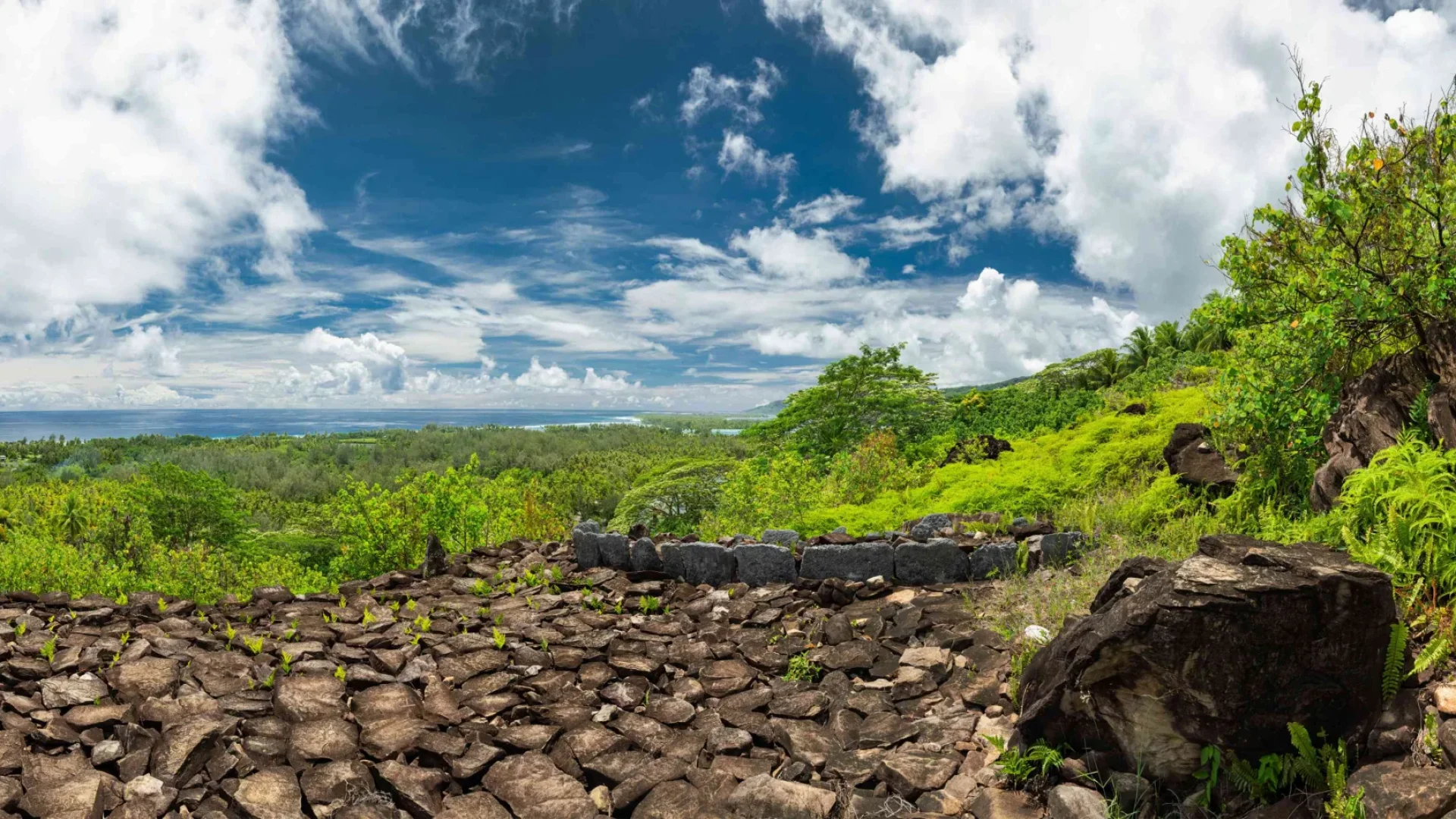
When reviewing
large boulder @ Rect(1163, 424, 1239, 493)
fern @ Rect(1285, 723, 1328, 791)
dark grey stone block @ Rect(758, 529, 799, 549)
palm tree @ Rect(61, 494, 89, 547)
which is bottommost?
palm tree @ Rect(61, 494, 89, 547)

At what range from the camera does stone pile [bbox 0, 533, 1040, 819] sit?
13.3 feet

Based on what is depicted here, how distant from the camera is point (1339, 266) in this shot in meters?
6.16

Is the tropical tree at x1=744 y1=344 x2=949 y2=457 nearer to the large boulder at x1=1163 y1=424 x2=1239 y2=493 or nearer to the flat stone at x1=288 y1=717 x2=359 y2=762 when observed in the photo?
the large boulder at x1=1163 y1=424 x2=1239 y2=493

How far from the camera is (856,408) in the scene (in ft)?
75.0

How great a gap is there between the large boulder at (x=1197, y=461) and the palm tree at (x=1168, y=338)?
69.4 ft

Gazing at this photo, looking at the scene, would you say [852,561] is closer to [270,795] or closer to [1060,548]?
[1060,548]

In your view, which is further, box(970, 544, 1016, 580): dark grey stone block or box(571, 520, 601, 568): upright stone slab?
box(571, 520, 601, 568): upright stone slab

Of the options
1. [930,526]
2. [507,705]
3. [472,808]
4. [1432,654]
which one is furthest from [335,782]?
[930,526]

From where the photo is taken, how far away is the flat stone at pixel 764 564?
25.3ft

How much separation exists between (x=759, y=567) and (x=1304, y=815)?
5053 mm

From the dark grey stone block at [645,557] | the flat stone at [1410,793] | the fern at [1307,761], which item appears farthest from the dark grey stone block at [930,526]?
the flat stone at [1410,793]

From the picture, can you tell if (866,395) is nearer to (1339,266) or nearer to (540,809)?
(1339,266)

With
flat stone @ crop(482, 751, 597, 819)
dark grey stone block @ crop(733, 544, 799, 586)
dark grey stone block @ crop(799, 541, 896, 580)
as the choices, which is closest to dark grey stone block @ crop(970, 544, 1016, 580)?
dark grey stone block @ crop(799, 541, 896, 580)

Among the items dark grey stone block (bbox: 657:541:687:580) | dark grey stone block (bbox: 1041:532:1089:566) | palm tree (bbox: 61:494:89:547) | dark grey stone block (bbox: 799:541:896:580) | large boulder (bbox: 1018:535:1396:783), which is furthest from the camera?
palm tree (bbox: 61:494:89:547)
